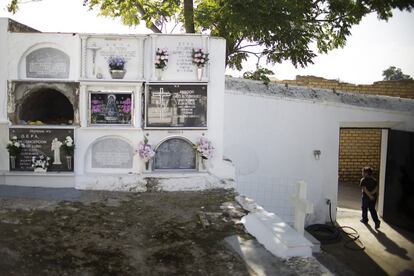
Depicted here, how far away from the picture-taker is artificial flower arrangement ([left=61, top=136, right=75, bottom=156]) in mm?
6363

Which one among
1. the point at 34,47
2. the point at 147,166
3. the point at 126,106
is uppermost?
the point at 34,47

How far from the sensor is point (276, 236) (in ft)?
13.9

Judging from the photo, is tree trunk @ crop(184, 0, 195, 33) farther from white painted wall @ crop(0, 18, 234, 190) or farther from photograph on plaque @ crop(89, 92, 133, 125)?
photograph on plaque @ crop(89, 92, 133, 125)

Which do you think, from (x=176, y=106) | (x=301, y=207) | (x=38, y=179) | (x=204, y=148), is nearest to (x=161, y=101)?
(x=176, y=106)

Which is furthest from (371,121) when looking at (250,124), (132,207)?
(132,207)

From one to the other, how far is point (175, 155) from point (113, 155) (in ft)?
3.29

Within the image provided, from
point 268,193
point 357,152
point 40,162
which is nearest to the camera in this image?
point 40,162

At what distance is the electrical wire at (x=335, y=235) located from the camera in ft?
24.9

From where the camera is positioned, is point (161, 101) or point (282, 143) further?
point (282, 143)

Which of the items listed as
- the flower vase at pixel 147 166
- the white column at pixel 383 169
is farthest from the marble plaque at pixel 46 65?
the white column at pixel 383 169

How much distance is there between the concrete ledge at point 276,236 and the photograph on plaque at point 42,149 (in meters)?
3.17

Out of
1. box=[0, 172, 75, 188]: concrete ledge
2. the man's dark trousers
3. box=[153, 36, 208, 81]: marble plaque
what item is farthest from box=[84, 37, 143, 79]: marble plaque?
the man's dark trousers

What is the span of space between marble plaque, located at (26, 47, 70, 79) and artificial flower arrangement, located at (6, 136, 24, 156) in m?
1.06

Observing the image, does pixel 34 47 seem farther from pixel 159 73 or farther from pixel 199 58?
pixel 199 58
